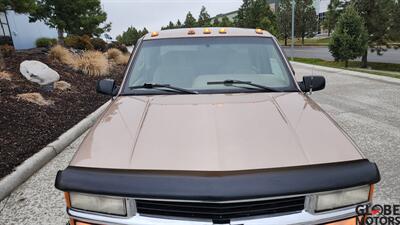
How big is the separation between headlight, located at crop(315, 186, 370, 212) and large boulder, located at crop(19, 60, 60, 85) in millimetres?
8114

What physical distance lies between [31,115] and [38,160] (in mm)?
2045

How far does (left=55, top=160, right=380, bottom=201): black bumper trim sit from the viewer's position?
68.1 inches

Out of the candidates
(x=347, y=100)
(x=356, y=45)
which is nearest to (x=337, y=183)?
(x=347, y=100)

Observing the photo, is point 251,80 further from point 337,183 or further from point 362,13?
point 362,13

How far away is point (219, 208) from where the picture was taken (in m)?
1.76

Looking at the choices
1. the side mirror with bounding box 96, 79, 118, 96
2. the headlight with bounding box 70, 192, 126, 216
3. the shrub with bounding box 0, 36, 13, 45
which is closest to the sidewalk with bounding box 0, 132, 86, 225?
the side mirror with bounding box 96, 79, 118, 96

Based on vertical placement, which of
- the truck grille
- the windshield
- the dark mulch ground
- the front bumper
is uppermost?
the windshield

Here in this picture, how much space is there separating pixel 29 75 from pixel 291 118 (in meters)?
8.19

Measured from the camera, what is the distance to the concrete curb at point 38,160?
3.92 metres

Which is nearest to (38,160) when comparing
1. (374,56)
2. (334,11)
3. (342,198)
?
(342,198)

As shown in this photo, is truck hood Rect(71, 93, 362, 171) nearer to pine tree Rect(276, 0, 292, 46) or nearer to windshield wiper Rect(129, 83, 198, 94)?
windshield wiper Rect(129, 83, 198, 94)

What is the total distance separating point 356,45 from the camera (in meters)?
20.0

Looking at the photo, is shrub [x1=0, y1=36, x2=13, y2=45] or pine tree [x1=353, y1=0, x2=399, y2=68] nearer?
shrub [x1=0, y1=36, x2=13, y2=45]

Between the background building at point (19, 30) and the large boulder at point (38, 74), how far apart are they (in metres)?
12.2
